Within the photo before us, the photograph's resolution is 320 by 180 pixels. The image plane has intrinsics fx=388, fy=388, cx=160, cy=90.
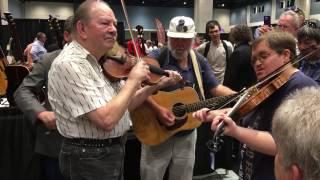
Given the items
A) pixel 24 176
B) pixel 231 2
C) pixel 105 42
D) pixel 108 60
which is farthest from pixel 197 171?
pixel 231 2

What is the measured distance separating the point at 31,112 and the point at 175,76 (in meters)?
0.93

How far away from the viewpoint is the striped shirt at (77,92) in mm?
1821

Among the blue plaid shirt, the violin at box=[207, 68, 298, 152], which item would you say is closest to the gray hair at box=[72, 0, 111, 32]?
the violin at box=[207, 68, 298, 152]

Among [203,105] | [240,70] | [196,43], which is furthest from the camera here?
[196,43]

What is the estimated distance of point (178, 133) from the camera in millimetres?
2838

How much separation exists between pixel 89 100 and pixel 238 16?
2568cm

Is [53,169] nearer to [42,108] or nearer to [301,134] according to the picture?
[42,108]

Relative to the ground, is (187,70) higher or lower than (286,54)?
lower

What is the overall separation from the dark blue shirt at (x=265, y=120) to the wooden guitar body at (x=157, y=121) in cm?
94

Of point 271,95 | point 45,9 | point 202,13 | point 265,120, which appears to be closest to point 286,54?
point 271,95

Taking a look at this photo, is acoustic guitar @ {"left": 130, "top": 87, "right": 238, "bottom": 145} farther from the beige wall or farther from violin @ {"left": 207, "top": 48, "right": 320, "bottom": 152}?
the beige wall

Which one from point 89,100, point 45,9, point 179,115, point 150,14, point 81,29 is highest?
point 45,9

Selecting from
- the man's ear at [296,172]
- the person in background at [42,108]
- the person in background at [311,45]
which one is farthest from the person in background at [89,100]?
the person in background at [311,45]

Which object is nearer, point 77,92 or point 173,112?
point 77,92
